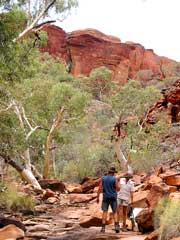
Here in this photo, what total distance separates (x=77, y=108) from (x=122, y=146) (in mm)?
4533

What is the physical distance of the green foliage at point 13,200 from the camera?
12.6 m

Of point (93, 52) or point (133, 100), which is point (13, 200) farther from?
point (93, 52)

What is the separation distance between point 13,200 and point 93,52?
43607mm

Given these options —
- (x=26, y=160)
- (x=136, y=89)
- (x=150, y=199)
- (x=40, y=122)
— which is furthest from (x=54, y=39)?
(x=150, y=199)

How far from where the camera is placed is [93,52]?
181ft

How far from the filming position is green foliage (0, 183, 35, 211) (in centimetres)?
1264

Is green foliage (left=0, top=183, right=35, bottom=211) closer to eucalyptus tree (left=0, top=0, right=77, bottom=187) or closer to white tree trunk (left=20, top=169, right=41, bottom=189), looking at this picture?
eucalyptus tree (left=0, top=0, right=77, bottom=187)

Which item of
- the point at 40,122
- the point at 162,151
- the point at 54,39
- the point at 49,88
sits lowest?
the point at 162,151

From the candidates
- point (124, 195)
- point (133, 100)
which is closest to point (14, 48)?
point (124, 195)

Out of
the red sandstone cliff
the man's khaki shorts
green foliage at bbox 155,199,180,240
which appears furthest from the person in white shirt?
the red sandstone cliff

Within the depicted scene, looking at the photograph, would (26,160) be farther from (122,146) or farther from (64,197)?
(122,146)

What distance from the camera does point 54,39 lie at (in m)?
54.4

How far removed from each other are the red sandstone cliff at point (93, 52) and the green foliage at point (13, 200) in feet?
133

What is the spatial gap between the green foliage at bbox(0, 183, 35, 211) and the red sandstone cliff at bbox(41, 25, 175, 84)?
1598 inches
